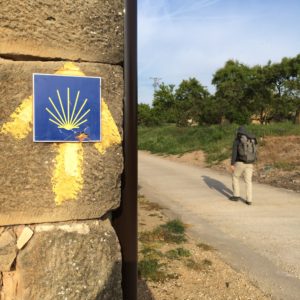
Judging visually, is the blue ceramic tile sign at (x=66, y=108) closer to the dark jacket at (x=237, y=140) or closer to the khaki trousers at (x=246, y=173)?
the dark jacket at (x=237, y=140)

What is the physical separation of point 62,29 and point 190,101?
40.9m

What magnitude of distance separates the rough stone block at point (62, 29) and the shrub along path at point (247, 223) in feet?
10.4

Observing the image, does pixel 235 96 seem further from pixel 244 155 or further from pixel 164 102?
pixel 244 155

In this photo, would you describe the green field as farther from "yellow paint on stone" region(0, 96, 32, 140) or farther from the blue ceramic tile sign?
"yellow paint on stone" region(0, 96, 32, 140)

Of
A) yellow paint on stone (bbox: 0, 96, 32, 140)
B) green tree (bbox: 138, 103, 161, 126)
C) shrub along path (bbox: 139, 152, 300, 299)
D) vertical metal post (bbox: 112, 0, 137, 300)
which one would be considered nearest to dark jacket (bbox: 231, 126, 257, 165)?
shrub along path (bbox: 139, 152, 300, 299)

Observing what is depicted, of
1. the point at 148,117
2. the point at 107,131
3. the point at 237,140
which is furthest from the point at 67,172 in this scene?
the point at 148,117

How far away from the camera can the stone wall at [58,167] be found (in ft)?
6.14

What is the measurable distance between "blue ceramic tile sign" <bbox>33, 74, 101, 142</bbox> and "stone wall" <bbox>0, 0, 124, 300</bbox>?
0.09ft

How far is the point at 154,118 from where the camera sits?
4606 centimetres

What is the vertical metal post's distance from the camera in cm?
209

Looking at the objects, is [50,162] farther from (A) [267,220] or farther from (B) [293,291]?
(A) [267,220]

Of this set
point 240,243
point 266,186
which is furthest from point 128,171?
point 266,186

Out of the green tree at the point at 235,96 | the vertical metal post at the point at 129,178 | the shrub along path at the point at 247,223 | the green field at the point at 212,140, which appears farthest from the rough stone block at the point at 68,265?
the green tree at the point at 235,96

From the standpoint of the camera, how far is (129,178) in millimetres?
2178
